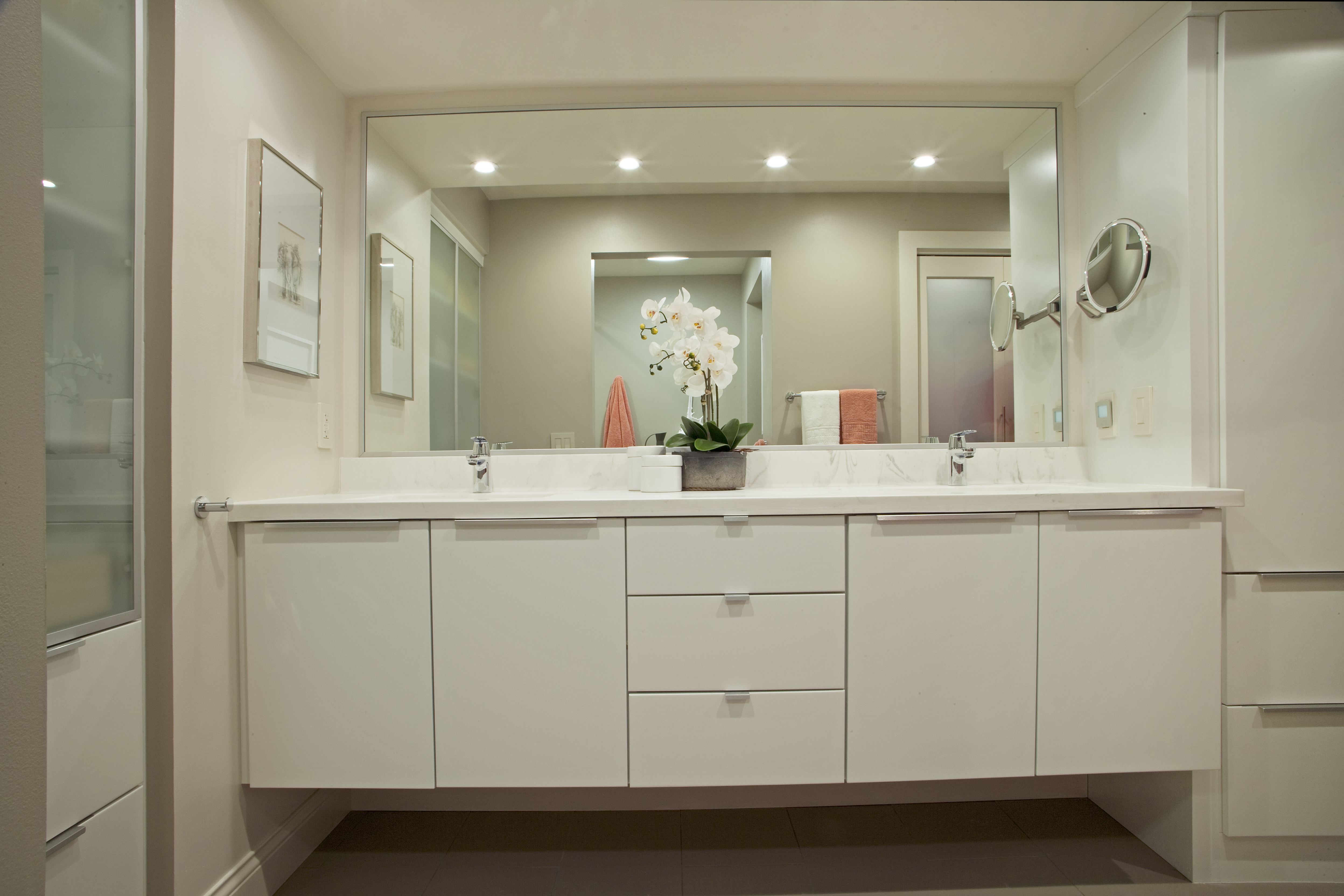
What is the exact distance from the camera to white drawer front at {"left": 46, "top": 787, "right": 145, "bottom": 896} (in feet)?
3.06

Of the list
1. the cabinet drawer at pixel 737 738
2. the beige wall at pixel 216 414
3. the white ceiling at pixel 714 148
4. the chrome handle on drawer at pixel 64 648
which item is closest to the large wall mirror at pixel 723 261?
the white ceiling at pixel 714 148

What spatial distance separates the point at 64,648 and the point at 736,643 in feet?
3.75

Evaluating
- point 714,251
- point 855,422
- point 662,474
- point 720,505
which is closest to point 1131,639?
point 855,422

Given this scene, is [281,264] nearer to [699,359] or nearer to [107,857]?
[699,359]

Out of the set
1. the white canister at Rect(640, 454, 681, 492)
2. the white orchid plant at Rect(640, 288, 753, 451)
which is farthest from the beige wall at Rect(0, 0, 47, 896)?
the white orchid plant at Rect(640, 288, 753, 451)

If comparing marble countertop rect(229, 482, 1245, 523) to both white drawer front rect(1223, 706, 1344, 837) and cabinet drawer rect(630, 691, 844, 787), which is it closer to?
cabinet drawer rect(630, 691, 844, 787)

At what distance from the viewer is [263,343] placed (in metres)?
1.35

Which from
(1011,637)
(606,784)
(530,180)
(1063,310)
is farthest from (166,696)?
(1063,310)

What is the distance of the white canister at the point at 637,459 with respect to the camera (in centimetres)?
159

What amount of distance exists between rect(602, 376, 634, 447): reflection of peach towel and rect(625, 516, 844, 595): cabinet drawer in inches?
20.6

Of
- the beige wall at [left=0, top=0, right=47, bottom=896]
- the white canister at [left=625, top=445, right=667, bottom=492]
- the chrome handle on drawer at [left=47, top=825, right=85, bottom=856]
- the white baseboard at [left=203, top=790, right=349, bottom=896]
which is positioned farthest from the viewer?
the white canister at [left=625, top=445, right=667, bottom=492]

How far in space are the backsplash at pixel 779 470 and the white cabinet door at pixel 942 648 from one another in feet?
1.53

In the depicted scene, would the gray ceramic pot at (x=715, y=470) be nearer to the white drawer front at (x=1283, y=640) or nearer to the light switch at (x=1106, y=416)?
the light switch at (x=1106, y=416)

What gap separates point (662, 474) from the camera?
1.53m
